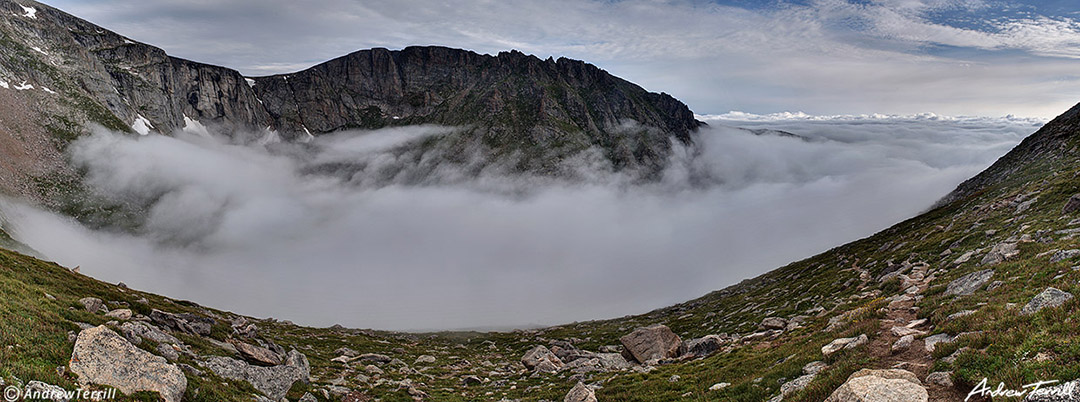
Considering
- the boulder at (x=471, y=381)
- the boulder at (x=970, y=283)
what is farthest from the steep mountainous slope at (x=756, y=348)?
the boulder at (x=471, y=381)

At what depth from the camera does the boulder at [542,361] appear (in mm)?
42397

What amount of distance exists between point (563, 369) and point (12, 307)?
122ft

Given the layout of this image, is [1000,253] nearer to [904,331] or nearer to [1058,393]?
[904,331]

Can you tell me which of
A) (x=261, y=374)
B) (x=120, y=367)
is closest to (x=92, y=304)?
(x=261, y=374)

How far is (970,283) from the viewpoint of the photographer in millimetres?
24469

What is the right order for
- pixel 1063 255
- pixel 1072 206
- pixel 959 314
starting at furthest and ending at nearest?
1. pixel 1072 206
2. pixel 1063 255
3. pixel 959 314

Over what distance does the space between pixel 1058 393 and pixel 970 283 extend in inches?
848

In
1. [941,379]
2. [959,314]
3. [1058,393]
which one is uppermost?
[959,314]

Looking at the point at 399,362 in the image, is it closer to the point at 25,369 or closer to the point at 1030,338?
the point at 25,369

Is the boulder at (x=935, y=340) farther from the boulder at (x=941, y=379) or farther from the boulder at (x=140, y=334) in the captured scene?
the boulder at (x=140, y=334)

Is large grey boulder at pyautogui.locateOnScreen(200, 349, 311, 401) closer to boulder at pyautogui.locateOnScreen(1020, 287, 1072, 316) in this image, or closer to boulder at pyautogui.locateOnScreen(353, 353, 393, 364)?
boulder at pyautogui.locateOnScreen(353, 353, 393, 364)

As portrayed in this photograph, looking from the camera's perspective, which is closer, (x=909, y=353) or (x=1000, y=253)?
(x=909, y=353)

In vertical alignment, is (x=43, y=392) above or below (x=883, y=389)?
below

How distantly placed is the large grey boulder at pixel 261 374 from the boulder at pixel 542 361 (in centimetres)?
2299
